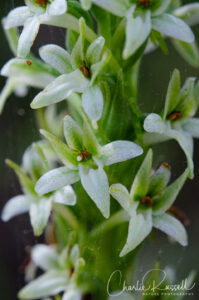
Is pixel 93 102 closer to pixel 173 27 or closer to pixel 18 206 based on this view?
pixel 173 27

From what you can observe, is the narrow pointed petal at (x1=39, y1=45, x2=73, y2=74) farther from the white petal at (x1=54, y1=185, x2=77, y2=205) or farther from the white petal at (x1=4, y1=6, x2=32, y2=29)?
the white petal at (x1=54, y1=185, x2=77, y2=205)

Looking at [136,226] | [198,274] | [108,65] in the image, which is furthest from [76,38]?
[198,274]

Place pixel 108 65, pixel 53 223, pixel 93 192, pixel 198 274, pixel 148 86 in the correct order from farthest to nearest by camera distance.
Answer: pixel 198 274 → pixel 148 86 → pixel 53 223 → pixel 108 65 → pixel 93 192

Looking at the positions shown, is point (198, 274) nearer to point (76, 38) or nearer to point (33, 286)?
point (33, 286)

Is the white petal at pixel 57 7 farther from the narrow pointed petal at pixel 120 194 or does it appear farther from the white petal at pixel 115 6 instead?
the narrow pointed petal at pixel 120 194

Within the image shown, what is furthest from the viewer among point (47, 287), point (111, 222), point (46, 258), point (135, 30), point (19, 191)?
point (19, 191)

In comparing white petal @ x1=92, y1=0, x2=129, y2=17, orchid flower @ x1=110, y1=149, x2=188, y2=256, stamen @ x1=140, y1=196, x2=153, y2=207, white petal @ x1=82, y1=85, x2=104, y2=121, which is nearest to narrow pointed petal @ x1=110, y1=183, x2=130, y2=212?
orchid flower @ x1=110, y1=149, x2=188, y2=256

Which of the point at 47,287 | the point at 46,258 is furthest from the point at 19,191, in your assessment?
the point at 47,287
